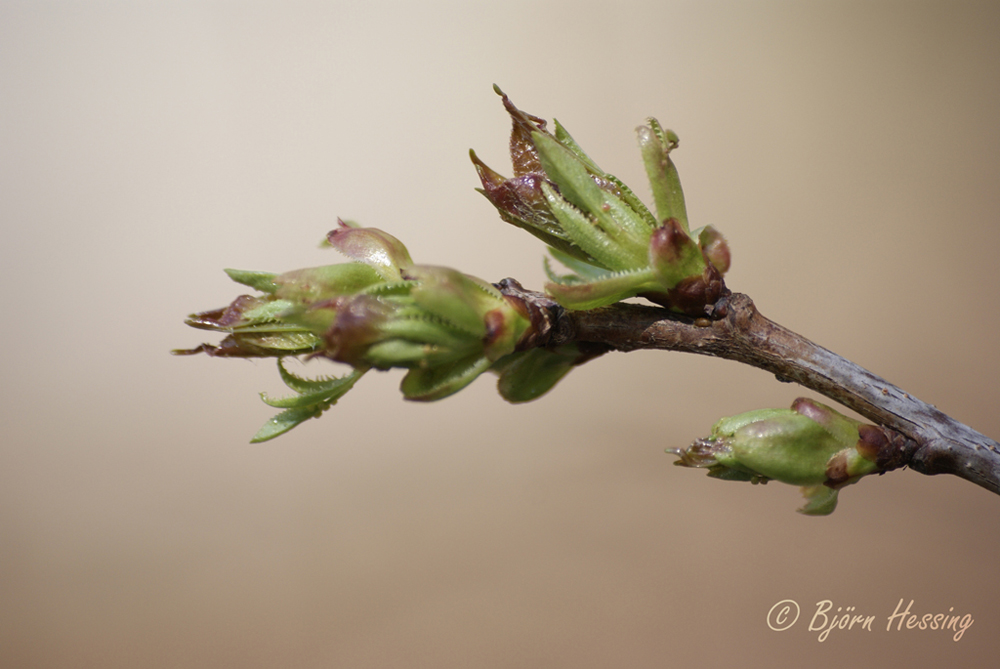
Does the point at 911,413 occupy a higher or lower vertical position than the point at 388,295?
lower

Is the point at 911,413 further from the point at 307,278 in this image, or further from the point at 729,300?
the point at 307,278

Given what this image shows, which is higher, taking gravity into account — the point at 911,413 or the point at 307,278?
the point at 307,278

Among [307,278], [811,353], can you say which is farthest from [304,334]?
[811,353]

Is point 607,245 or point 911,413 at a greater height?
point 607,245

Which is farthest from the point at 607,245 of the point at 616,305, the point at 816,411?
the point at 816,411

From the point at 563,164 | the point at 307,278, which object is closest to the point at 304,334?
the point at 307,278

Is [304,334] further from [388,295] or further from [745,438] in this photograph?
[745,438]

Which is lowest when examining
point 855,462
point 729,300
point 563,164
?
point 855,462
